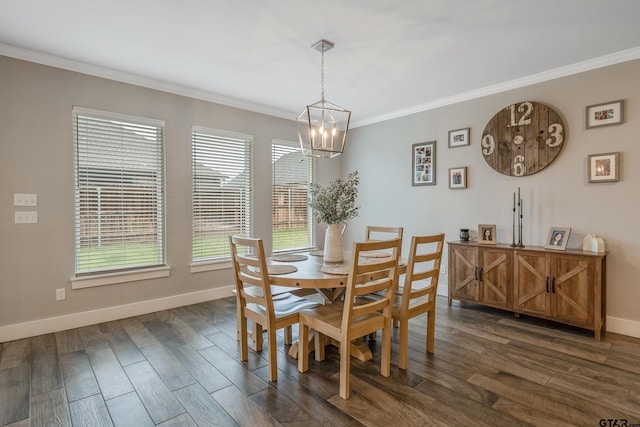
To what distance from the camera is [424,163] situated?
4.64 m

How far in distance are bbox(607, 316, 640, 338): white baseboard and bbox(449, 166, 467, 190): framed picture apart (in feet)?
6.64

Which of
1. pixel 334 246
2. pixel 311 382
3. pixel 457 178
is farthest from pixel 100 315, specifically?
pixel 457 178

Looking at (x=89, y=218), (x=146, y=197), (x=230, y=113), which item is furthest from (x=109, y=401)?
(x=230, y=113)

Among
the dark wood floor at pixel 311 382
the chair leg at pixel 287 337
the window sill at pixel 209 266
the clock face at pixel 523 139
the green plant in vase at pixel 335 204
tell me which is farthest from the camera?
the window sill at pixel 209 266

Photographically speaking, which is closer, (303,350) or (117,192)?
(303,350)

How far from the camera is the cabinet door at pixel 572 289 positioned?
2998 millimetres

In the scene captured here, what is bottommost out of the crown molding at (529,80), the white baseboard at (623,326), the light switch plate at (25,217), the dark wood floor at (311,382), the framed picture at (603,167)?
the dark wood floor at (311,382)

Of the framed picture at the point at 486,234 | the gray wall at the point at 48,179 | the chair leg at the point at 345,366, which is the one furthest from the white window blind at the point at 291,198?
the chair leg at the point at 345,366

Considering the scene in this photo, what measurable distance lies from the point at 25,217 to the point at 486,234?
4.84 metres

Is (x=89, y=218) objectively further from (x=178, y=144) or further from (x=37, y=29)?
(x=37, y=29)

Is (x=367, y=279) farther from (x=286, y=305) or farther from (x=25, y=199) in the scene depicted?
(x=25, y=199)

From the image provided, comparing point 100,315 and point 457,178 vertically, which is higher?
point 457,178

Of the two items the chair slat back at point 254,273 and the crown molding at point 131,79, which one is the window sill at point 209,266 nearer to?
the chair slat back at point 254,273

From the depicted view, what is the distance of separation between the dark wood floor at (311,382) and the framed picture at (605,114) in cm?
208
